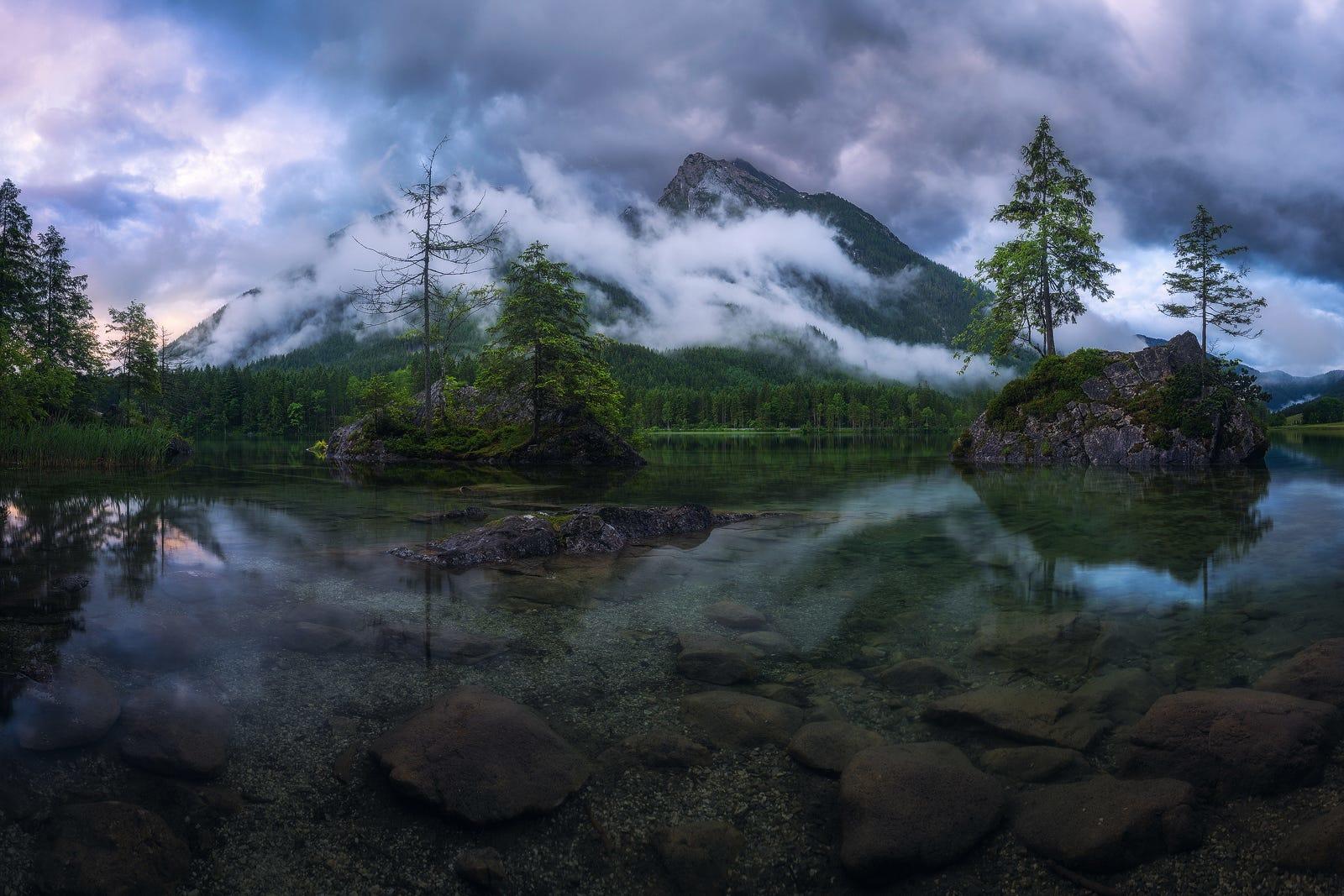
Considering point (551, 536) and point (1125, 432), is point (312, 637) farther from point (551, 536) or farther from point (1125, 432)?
point (1125, 432)

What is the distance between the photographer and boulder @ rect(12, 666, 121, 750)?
15.0ft

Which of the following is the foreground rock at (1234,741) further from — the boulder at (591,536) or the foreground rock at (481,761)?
the boulder at (591,536)

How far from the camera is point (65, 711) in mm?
4930

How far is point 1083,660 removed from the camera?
636cm

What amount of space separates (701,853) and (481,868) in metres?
1.14

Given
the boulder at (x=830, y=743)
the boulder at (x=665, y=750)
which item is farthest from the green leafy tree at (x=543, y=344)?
the boulder at (x=830, y=743)

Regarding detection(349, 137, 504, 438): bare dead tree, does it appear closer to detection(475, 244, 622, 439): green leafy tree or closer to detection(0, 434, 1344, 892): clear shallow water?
detection(475, 244, 622, 439): green leafy tree

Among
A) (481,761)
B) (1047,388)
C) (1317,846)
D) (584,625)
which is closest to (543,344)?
(1047,388)

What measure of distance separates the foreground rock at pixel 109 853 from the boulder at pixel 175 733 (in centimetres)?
56

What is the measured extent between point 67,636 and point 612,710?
19.6 ft

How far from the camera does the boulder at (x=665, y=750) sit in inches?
175

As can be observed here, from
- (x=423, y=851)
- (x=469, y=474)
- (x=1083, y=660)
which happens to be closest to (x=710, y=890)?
(x=423, y=851)

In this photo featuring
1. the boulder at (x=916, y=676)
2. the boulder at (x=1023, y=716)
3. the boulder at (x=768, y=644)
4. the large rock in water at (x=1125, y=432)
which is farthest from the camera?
the large rock in water at (x=1125, y=432)

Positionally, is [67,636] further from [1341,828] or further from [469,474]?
[469,474]
